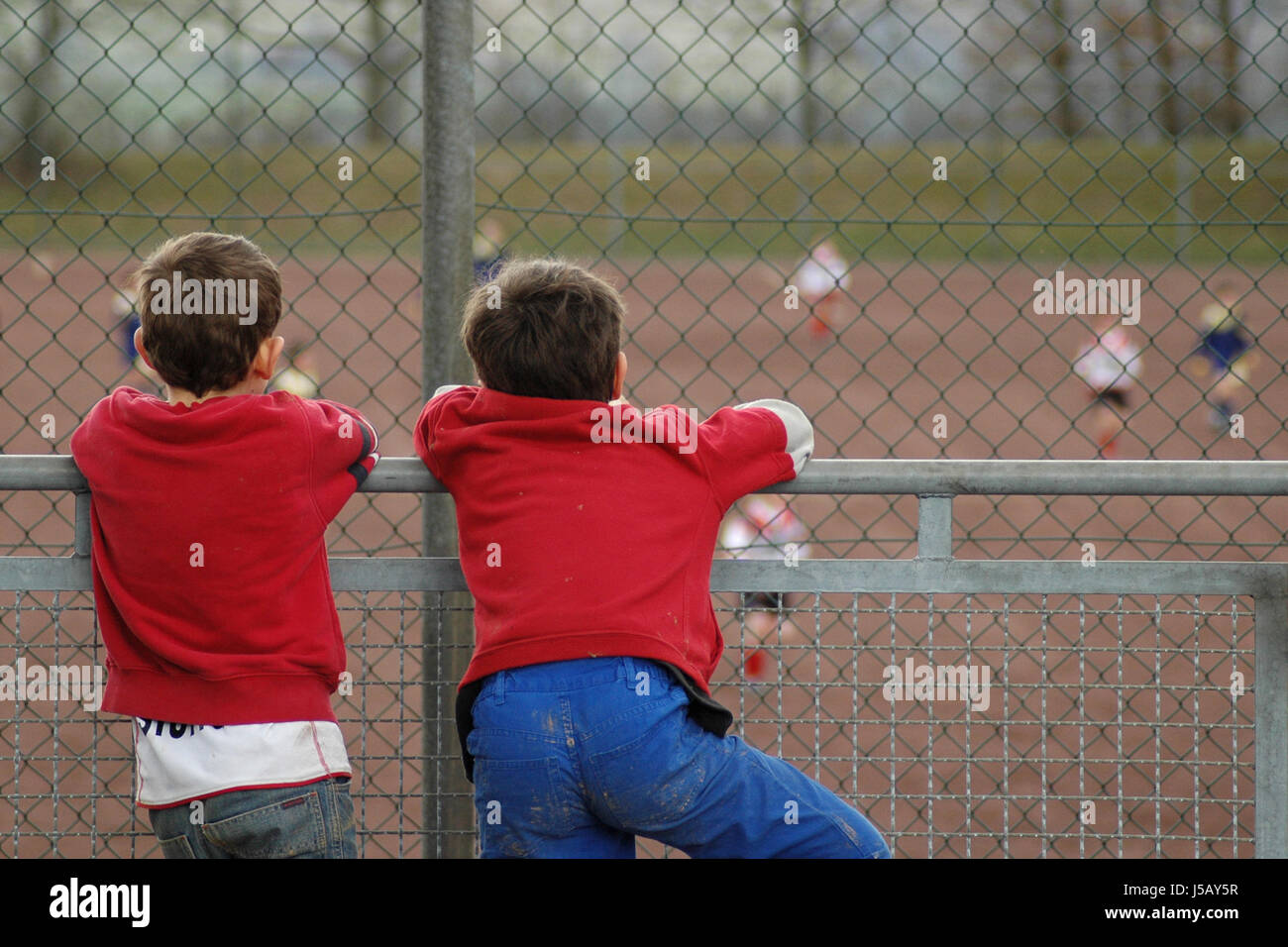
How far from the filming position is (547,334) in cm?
200

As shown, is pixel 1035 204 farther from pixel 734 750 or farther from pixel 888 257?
pixel 734 750

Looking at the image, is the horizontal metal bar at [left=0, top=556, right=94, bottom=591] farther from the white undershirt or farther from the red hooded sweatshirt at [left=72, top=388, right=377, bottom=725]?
A: the white undershirt

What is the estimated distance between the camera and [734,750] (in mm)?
1937

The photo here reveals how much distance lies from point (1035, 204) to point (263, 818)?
2692cm

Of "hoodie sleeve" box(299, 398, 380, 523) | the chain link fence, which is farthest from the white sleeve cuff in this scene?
the chain link fence

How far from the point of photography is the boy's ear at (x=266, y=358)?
6.72 ft

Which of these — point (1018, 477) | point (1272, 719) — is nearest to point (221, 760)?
point (1018, 477)

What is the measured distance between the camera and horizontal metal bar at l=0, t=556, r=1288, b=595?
218 cm

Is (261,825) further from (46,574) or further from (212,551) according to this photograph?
(46,574)

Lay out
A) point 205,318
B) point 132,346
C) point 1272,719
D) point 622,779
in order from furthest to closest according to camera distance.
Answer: point 132,346
point 1272,719
point 205,318
point 622,779

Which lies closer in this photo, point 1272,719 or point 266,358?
point 266,358

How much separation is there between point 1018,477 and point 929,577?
0.24 m

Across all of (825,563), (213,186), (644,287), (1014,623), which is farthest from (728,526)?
(213,186)

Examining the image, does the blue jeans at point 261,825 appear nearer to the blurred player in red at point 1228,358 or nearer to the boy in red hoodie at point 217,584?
the boy in red hoodie at point 217,584
